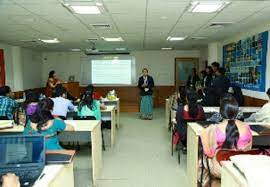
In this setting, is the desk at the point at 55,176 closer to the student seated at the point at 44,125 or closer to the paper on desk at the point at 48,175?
the paper on desk at the point at 48,175

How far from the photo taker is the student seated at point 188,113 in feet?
14.3

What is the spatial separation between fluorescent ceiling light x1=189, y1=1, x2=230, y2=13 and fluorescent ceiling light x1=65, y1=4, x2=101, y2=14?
1373 millimetres

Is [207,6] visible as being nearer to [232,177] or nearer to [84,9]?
[84,9]

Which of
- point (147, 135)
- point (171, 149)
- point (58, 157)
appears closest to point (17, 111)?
point (58, 157)

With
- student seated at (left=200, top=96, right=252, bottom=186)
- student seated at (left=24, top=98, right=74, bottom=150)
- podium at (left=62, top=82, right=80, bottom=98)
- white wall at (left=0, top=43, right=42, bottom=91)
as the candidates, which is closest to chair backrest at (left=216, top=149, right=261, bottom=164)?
student seated at (left=200, top=96, right=252, bottom=186)

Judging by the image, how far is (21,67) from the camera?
32.1 ft

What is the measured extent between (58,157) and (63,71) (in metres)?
10.4

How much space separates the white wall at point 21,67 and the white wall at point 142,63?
1.89 ft

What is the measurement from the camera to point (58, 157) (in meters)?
2.23

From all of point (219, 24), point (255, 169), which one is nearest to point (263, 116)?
point (219, 24)

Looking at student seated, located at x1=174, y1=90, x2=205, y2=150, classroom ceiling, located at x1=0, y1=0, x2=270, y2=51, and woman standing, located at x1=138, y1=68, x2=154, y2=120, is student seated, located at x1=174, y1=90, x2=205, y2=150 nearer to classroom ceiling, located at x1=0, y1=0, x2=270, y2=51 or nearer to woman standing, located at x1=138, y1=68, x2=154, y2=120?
classroom ceiling, located at x1=0, y1=0, x2=270, y2=51

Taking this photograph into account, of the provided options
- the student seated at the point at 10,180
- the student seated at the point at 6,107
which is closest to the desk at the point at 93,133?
the student seated at the point at 6,107

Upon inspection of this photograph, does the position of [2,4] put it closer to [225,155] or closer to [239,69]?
[225,155]

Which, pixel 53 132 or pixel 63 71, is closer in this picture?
pixel 53 132
